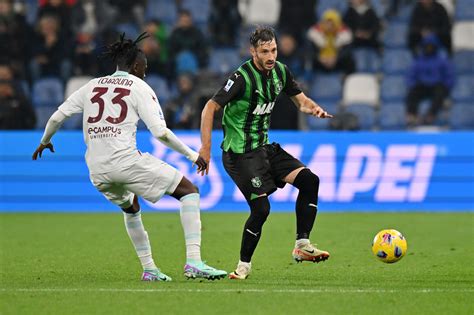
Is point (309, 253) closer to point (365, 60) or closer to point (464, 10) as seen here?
point (365, 60)

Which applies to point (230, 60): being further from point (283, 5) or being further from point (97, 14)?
point (97, 14)

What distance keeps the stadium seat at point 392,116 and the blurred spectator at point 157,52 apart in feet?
13.2

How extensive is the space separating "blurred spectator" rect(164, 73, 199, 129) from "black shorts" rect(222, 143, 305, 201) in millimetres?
→ 8413

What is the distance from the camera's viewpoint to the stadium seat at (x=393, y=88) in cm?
1839

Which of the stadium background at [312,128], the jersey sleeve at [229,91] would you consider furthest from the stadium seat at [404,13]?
the jersey sleeve at [229,91]

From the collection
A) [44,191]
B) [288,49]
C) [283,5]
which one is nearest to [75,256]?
[44,191]

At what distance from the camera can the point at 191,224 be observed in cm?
796

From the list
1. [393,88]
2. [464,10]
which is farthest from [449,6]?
[393,88]

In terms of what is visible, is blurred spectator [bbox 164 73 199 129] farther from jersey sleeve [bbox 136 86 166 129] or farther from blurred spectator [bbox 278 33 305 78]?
jersey sleeve [bbox 136 86 166 129]

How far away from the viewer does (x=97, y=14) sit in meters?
19.3

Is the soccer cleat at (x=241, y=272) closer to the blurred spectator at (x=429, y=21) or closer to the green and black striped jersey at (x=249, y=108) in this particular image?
the green and black striped jersey at (x=249, y=108)

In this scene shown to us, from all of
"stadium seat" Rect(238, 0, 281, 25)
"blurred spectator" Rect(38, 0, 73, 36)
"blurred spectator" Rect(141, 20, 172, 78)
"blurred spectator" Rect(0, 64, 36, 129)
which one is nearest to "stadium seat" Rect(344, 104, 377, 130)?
"stadium seat" Rect(238, 0, 281, 25)

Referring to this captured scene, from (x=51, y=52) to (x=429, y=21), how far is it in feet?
23.4

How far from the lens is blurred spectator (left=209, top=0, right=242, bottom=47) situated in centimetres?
1892
